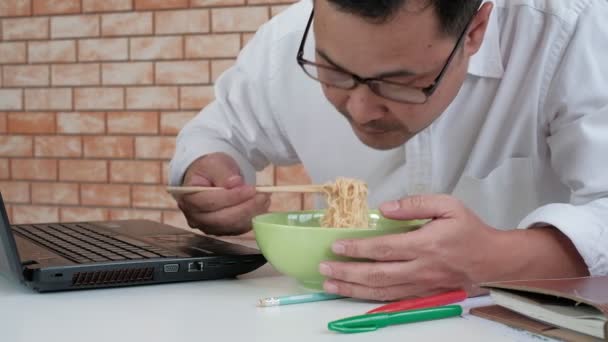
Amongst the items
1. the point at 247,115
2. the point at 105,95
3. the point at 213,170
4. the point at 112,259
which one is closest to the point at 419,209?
the point at 112,259

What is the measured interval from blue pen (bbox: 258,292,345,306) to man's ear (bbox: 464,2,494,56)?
1.67ft

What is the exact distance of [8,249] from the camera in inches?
40.3

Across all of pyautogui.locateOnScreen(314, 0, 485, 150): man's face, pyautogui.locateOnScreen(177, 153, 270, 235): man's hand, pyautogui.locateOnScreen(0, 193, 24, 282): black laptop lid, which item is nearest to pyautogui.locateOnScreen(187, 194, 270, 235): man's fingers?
pyautogui.locateOnScreen(177, 153, 270, 235): man's hand

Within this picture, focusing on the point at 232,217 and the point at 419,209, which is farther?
the point at 232,217

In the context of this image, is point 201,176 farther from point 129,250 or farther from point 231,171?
point 129,250

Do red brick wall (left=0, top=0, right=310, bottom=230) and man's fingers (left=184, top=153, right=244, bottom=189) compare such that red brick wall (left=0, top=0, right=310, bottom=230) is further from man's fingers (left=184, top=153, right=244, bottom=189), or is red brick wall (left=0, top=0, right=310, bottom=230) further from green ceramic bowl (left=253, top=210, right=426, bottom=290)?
green ceramic bowl (left=253, top=210, right=426, bottom=290)

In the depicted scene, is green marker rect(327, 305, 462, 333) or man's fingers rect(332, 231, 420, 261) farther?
man's fingers rect(332, 231, 420, 261)

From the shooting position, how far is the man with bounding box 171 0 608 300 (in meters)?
1.02

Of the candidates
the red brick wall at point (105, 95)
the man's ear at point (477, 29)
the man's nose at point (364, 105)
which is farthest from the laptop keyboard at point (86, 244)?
the red brick wall at point (105, 95)

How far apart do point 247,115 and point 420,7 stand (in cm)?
Answer: 80

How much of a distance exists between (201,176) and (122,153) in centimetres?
131

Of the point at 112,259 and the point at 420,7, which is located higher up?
the point at 420,7

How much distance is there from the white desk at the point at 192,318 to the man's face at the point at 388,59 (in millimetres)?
340

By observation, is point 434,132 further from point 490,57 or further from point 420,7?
point 420,7
